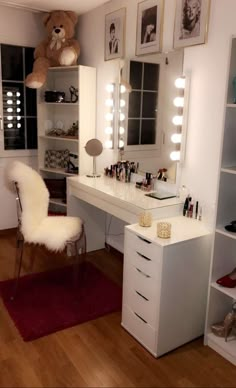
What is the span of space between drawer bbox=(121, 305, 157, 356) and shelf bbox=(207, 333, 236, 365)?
378mm

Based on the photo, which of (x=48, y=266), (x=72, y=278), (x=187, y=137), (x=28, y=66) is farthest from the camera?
(x=28, y=66)

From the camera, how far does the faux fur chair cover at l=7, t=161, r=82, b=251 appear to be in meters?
2.54

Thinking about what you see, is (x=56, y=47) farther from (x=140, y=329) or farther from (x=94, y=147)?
(x=140, y=329)

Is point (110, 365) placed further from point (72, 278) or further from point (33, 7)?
point (33, 7)

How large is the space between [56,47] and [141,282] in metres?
2.50

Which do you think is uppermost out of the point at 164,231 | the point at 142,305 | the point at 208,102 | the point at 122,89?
the point at 122,89

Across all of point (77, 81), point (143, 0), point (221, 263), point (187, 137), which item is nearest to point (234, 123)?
point (187, 137)

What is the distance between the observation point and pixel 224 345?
211 centimetres

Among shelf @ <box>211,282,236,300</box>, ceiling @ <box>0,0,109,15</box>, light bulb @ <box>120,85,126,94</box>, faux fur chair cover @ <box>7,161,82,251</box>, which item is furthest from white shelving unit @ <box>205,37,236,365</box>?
ceiling @ <box>0,0,109,15</box>

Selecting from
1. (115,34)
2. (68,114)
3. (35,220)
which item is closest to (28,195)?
(35,220)

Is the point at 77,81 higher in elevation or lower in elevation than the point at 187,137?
higher

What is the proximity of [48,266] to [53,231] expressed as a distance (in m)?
0.74

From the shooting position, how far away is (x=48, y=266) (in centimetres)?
322

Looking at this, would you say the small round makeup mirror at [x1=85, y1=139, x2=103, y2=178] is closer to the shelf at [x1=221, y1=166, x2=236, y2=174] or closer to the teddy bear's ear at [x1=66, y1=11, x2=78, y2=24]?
the teddy bear's ear at [x1=66, y1=11, x2=78, y2=24]
